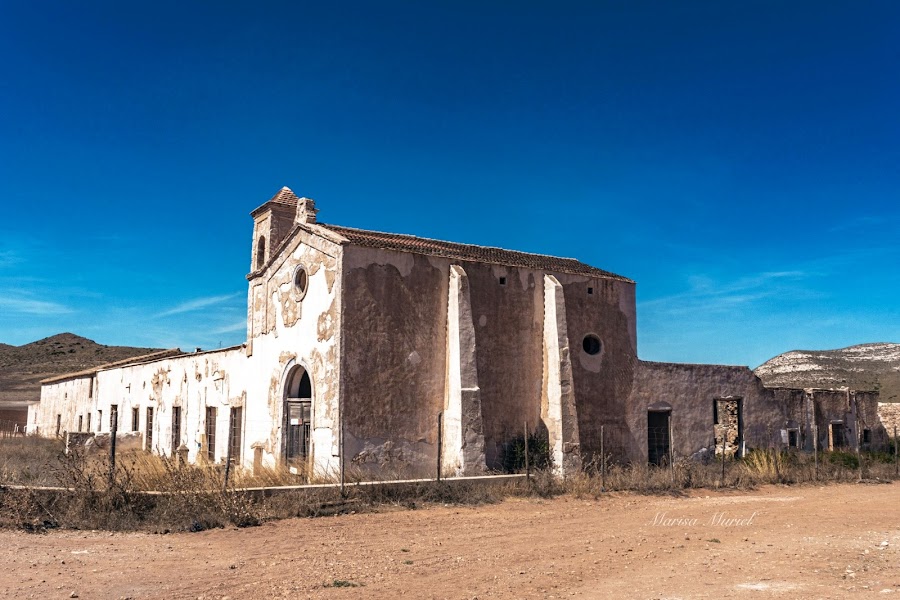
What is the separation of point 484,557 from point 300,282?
10670 mm

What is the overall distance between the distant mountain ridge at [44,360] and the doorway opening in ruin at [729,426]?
4511 centimetres

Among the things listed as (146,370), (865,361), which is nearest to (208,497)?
(146,370)

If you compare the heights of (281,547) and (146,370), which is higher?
(146,370)

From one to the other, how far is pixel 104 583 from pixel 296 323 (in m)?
10.8

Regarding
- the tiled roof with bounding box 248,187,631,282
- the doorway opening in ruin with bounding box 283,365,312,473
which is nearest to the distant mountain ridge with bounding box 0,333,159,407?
the doorway opening in ruin with bounding box 283,365,312,473

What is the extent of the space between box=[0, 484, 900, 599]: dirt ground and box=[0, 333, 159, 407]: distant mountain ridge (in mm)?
46079

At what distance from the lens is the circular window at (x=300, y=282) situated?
18203 mm

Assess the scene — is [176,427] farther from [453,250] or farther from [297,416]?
[453,250]

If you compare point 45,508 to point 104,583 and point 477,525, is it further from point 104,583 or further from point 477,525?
point 477,525

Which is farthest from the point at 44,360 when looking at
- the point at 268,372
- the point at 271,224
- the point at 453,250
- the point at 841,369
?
the point at 841,369

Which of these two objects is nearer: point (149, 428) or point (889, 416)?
point (149, 428)

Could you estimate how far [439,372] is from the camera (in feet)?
56.4

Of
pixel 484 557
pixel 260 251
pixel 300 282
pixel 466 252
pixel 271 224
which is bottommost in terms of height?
pixel 484 557

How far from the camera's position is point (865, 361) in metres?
62.2
